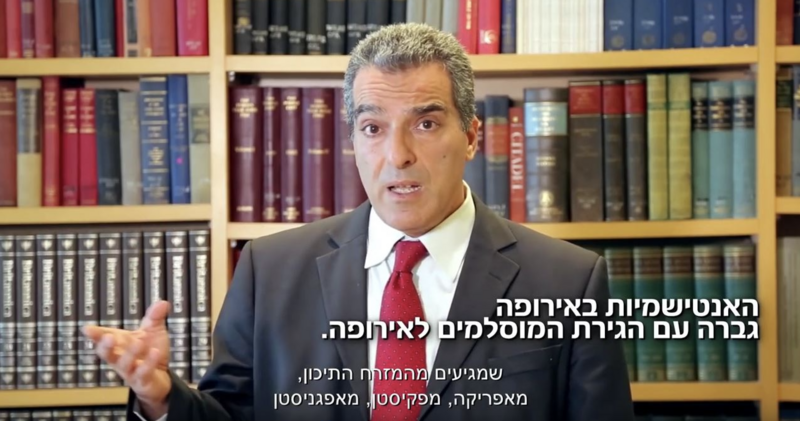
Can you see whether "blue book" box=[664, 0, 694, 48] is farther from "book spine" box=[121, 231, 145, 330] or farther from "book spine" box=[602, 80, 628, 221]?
"book spine" box=[121, 231, 145, 330]

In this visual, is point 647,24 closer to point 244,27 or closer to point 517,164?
point 517,164

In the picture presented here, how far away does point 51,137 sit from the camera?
1669 mm

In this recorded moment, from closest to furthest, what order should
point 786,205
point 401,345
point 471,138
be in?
point 401,345 → point 471,138 → point 786,205

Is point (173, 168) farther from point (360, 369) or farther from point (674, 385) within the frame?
point (674, 385)

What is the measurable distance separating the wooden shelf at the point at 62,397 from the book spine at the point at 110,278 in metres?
0.05

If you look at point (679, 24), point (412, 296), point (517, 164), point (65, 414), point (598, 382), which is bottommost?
point (65, 414)

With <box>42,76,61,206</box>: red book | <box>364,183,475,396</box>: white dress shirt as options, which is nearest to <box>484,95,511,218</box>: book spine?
<box>364,183,475,396</box>: white dress shirt

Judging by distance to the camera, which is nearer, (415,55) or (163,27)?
(415,55)

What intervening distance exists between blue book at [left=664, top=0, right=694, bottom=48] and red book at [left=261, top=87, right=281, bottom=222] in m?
0.73

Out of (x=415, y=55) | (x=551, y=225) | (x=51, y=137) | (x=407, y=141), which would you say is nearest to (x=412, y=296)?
(x=407, y=141)

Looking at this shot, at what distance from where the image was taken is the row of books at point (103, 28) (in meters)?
1.66

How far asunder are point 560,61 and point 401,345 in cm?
74

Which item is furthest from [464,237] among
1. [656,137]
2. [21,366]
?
[21,366]

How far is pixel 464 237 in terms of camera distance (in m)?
1.18
